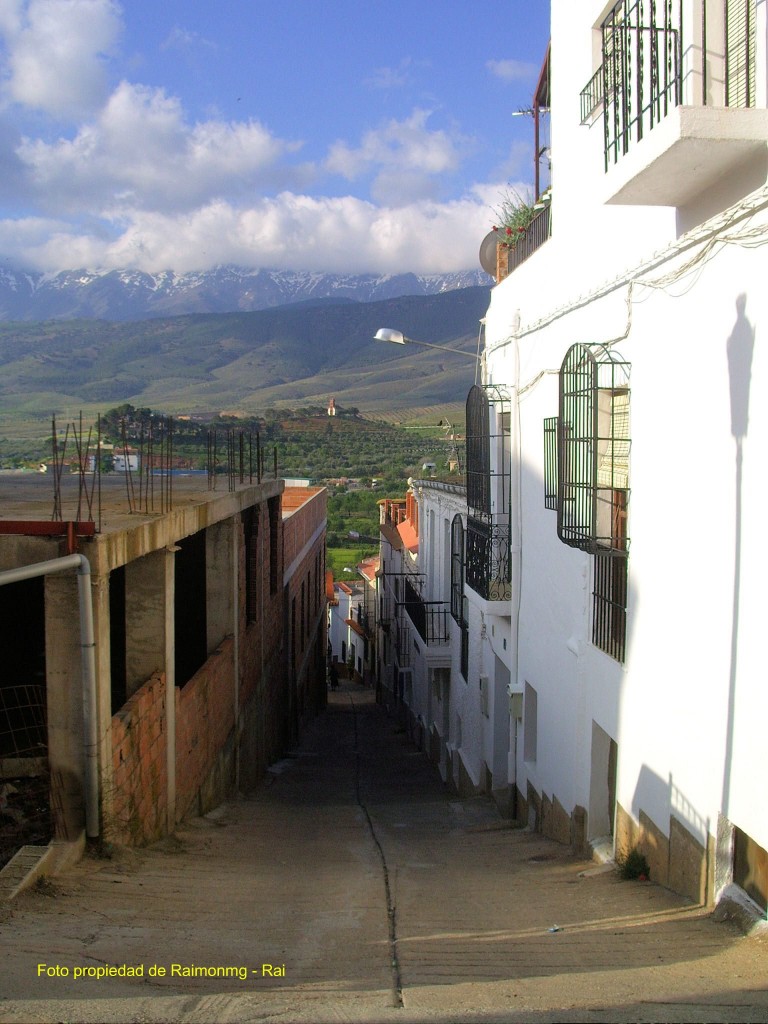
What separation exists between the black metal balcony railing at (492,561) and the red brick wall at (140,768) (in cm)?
484

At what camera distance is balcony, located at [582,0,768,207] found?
5.24m

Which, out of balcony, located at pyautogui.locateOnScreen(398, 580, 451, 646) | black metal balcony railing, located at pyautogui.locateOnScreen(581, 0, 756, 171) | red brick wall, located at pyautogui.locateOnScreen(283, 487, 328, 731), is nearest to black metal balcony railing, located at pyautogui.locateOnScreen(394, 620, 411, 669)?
red brick wall, located at pyautogui.locateOnScreen(283, 487, 328, 731)

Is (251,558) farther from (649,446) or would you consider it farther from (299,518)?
(649,446)

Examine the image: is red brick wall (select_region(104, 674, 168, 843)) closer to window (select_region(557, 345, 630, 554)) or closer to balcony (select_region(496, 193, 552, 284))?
window (select_region(557, 345, 630, 554))

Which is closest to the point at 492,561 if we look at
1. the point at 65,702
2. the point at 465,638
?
the point at 465,638

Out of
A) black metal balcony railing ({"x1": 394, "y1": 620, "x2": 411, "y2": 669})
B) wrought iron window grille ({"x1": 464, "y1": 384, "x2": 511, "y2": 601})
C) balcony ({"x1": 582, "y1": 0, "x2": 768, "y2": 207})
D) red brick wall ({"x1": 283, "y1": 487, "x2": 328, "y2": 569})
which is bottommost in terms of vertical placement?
black metal balcony railing ({"x1": 394, "y1": 620, "x2": 411, "y2": 669})

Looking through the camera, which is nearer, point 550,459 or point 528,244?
point 550,459

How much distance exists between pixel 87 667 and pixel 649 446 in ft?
14.1

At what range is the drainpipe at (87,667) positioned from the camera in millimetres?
6531

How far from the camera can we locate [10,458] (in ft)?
141

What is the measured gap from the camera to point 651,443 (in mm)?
7016

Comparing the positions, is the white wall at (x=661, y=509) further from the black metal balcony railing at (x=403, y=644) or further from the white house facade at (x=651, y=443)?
the black metal balcony railing at (x=403, y=644)

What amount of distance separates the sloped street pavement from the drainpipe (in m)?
0.45

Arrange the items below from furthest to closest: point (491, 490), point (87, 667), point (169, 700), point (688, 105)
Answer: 1. point (491, 490)
2. point (169, 700)
3. point (87, 667)
4. point (688, 105)
